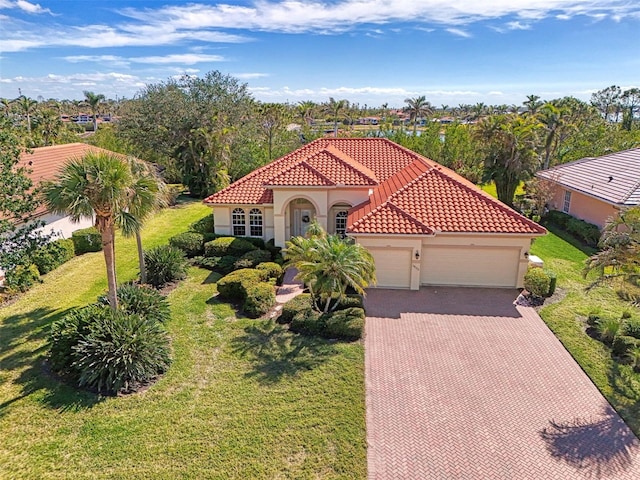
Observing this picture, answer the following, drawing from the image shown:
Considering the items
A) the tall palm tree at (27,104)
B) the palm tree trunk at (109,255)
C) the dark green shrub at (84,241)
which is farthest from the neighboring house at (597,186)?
the tall palm tree at (27,104)

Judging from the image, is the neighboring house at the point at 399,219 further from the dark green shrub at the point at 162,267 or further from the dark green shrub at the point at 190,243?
the dark green shrub at the point at 162,267

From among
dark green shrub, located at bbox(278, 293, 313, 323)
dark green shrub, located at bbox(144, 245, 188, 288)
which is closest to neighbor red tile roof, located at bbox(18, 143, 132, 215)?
dark green shrub, located at bbox(144, 245, 188, 288)

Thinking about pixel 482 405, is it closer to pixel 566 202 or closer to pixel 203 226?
pixel 203 226

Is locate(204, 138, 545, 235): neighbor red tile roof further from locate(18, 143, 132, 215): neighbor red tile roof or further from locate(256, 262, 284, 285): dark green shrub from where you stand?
locate(18, 143, 132, 215): neighbor red tile roof

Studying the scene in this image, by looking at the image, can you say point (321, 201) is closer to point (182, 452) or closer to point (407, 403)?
point (407, 403)

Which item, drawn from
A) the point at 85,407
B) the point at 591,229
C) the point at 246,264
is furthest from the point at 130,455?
the point at 591,229
